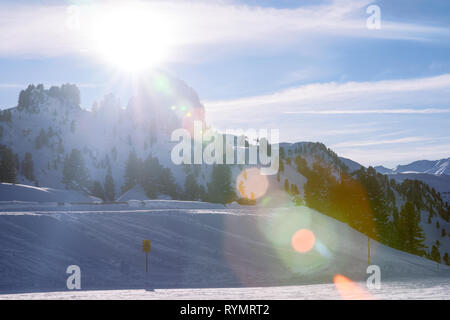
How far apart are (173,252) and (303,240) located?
17.0 m

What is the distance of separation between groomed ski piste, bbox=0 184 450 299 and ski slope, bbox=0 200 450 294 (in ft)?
0.28

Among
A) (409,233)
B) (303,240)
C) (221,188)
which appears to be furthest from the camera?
(221,188)

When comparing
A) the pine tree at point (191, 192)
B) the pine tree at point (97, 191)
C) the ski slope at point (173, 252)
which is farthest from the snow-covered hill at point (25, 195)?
the ski slope at point (173, 252)

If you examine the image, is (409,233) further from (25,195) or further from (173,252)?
(25,195)

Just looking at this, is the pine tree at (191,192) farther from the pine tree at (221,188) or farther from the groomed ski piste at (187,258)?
the groomed ski piste at (187,258)

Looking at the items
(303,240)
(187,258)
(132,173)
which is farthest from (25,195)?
(187,258)

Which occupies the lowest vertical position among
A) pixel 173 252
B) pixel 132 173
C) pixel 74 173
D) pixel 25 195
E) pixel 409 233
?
pixel 409 233

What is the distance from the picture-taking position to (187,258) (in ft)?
129

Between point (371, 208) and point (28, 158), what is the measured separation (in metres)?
166

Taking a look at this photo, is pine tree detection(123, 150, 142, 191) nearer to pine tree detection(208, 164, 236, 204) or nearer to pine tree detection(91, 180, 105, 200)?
pine tree detection(91, 180, 105, 200)

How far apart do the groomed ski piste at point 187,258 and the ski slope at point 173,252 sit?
→ 0.08 metres

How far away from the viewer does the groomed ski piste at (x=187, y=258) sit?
94.1 ft

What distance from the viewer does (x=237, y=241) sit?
46.1 metres
